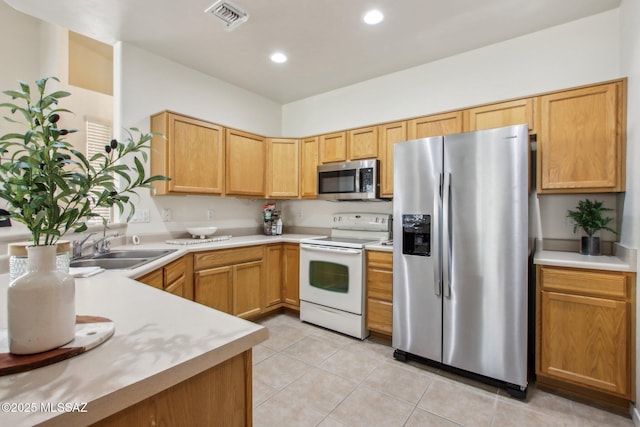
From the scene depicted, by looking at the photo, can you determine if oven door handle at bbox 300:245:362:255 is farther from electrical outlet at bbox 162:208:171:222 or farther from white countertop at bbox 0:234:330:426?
white countertop at bbox 0:234:330:426

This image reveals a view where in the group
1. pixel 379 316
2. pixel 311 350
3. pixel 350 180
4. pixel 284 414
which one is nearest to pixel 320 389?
pixel 284 414

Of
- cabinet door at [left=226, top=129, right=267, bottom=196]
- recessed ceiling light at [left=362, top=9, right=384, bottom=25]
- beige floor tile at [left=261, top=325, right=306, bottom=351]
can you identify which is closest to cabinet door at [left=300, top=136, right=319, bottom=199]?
cabinet door at [left=226, top=129, right=267, bottom=196]

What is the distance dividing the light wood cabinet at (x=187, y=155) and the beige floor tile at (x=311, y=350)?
1.71 m

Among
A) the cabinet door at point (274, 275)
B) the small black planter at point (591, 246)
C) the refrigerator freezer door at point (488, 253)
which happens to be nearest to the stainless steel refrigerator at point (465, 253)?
the refrigerator freezer door at point (488, 253)

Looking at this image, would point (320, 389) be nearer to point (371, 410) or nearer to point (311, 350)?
point (371, 410)

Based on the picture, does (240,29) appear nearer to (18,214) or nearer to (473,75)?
(473,75)

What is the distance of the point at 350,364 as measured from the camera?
239cm

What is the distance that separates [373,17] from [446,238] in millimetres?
1812

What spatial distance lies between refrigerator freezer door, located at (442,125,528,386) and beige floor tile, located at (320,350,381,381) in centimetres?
58

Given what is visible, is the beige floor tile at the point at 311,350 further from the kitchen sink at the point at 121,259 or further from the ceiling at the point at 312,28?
the ceiling at the point at 312,28

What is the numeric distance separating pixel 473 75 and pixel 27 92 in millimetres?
3227

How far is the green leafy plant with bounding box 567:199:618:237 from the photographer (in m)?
2.14

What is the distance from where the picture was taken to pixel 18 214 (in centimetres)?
66

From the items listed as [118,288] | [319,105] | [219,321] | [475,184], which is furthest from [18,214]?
[319,105]
